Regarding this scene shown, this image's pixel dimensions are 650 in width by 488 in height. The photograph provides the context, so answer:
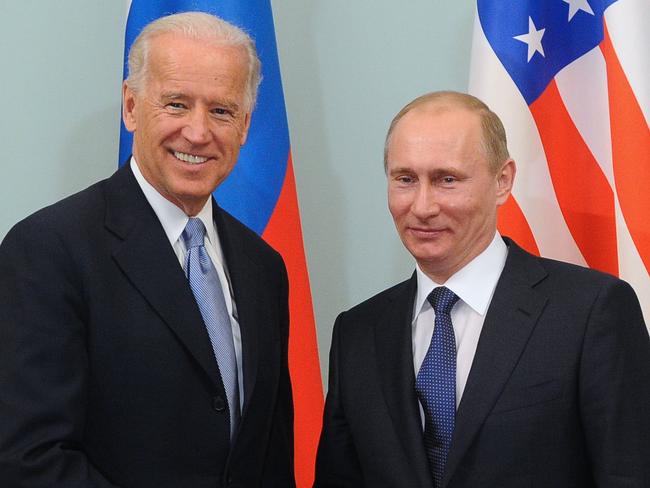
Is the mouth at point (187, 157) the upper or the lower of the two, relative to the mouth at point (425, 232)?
upper

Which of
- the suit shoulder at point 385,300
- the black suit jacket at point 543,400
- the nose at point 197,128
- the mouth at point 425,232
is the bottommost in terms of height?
the black suit jacket at point 543,400

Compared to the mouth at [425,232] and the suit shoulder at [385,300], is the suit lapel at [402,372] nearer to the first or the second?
the suit shoulder at [385,300]

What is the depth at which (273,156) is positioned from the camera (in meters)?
2.84

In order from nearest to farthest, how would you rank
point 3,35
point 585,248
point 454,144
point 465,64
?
point 454,144, point 585,248, point 3,35, point 465,64

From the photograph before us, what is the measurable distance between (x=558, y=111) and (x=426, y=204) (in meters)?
0.86

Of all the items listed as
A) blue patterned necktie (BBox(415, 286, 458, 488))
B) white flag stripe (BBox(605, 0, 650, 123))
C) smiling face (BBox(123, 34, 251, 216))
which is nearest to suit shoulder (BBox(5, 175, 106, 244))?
smiling face (BBox(123, 34, 251, 216))

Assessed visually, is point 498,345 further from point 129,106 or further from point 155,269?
point 129,106

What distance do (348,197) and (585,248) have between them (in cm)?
86

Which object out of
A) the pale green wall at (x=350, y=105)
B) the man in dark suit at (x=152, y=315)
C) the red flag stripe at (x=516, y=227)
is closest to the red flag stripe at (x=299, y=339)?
the pale green wall at (x=350, y=105)

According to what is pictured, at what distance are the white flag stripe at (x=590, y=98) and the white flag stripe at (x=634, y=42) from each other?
0.06 m

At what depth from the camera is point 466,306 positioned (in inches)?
80.4

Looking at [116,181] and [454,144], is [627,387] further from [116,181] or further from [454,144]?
[116,181]

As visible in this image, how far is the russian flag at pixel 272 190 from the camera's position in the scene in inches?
109

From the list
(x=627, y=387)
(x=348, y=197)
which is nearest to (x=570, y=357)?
(x=627, y=387)
